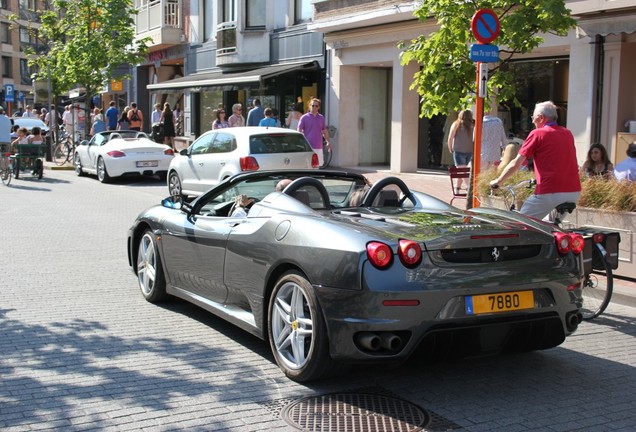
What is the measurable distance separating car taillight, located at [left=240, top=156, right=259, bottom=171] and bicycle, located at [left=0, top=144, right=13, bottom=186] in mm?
7570

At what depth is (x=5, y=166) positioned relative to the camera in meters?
19.7

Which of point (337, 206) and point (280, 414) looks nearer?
point (280, 414)

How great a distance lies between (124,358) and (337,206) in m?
1.91

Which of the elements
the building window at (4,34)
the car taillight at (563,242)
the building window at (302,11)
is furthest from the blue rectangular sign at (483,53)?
the building window at (4,34)

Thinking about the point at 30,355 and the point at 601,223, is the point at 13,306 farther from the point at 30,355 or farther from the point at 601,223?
the point at 601,223

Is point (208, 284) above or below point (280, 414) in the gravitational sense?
above

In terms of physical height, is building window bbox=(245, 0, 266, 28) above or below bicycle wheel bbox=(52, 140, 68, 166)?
above

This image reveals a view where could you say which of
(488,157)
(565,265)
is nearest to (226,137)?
(488,157)

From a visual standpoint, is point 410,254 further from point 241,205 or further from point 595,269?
point 595,269

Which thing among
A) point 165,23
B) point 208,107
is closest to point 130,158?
point 208,107

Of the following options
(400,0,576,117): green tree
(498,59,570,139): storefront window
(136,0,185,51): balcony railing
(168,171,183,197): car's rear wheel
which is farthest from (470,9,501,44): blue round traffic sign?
(136,0,185,51): balcony railing

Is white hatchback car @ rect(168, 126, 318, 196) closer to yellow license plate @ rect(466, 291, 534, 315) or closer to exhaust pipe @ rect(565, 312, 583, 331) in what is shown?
exhaust pipe @ rect(565, 312, 583, 331)

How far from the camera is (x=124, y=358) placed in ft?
18.8

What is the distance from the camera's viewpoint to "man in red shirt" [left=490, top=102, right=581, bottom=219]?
739 centimetres
